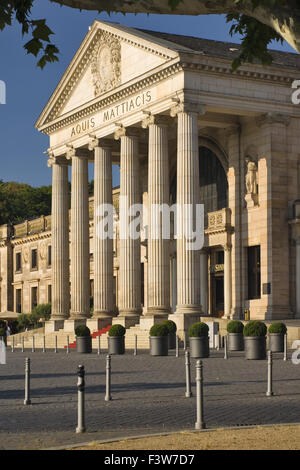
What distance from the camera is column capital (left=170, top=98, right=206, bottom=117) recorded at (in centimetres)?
5147

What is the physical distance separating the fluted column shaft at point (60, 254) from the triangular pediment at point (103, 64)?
5.21m

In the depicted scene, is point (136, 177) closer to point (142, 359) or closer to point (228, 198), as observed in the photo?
point (228, 198)

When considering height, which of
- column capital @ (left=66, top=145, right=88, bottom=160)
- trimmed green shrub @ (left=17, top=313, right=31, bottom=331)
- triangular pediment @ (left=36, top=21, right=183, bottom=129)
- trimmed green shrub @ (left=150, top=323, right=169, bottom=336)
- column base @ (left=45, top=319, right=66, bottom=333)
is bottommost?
trimmed green shrub @ (left=17, top=313, right=31, bottom=331)

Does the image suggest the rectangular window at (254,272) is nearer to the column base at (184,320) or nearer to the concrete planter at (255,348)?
the column base at (184,320)

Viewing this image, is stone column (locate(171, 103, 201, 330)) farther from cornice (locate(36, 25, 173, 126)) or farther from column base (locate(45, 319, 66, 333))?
column base (locate(45, 319, 66, 333))

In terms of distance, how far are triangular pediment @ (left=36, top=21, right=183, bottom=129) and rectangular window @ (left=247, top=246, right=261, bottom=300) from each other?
41.1 feet

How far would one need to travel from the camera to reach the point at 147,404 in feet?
68.2

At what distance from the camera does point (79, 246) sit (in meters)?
65.2

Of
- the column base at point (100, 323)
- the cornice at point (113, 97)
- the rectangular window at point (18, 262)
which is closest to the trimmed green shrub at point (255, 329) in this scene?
the cornice at point (113, 97)

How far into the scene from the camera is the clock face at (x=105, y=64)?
61344 millimetres

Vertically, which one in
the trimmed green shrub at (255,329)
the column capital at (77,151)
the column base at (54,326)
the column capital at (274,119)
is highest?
the column capital at (274,119)

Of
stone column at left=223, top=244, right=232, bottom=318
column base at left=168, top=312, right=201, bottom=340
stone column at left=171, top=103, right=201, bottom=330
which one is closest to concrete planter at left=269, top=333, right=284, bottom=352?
column base at left=168, top=312, right=201, bottom=340
